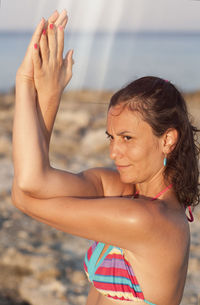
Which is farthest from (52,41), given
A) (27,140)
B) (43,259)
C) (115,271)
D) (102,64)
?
(43,259)

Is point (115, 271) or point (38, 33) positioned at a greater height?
point (38, 33)

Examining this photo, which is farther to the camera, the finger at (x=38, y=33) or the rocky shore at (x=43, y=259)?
the rocky shore at (x=43, y=259)

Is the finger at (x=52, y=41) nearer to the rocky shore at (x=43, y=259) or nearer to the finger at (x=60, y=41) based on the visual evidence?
the finger at (x=60, y=41)

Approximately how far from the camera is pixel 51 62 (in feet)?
3.43

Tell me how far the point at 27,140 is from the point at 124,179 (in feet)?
1.10

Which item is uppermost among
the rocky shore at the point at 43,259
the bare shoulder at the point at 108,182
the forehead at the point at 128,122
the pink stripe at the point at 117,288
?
the forehead at the point at 128,122

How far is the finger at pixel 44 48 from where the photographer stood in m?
1.01

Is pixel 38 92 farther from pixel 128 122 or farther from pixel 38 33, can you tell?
pixel 128 122

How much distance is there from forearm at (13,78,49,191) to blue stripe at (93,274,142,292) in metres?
0.37

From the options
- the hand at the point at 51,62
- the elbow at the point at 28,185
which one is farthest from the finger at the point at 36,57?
the elbow at the point at 28,185

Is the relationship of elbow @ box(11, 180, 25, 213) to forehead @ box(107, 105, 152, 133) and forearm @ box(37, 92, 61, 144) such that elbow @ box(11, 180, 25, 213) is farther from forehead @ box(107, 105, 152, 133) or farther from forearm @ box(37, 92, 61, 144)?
forehead @ box(107, 105, 152, 133)

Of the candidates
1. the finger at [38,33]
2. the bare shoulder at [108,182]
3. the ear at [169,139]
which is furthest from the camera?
the bare shoulder at [108,182]

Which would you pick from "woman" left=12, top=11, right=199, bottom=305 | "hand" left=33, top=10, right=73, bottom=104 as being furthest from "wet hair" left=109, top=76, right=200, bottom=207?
"hand" left=33, top=10, right=73, bottom=104

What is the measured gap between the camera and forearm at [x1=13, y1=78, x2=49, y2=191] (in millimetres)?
1056
